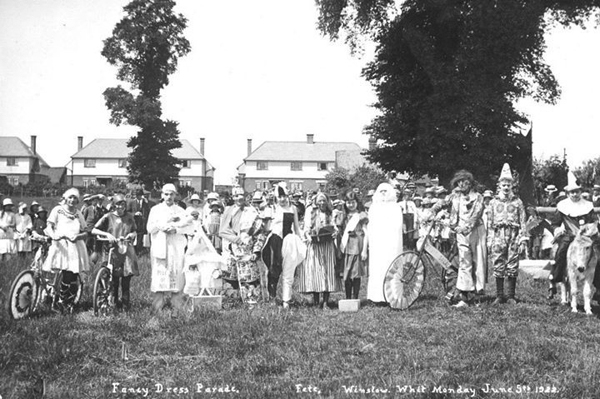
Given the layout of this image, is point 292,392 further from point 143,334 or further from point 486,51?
point 486,51

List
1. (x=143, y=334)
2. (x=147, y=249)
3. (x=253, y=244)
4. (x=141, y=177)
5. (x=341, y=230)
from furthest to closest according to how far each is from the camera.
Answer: (x=141, y=177) < (x=147, y=249) < (x=341, y=230) < (x=253, y=244) < (x=143, y=334)

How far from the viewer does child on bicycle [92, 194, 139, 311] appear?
9.55m

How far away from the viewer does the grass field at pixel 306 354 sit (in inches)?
242

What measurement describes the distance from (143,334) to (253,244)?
2.82 meters

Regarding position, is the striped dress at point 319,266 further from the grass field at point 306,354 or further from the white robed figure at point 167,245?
the white robed figure at point 167,245

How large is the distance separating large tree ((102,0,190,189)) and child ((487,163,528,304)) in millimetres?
18031

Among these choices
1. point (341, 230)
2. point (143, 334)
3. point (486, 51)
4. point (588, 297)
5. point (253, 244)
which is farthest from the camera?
point (486, 51)

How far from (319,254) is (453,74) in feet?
54.9

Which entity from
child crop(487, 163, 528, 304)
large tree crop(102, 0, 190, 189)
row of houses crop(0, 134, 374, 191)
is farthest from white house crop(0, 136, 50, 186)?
child crop(487, 163, 528, 304)

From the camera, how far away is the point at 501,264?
9789 millimetres

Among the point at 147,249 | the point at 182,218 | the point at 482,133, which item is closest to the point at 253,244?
the point at 182,218

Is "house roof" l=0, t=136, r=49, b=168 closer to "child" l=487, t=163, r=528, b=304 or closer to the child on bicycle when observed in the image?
the child on bicycle

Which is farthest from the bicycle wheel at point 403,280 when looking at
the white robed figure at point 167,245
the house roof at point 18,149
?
the house roof at point 18,149

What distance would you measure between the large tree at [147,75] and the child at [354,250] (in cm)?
1665
